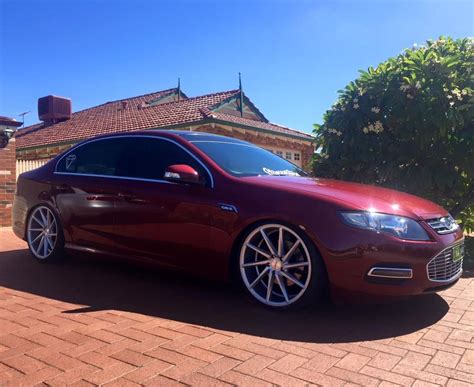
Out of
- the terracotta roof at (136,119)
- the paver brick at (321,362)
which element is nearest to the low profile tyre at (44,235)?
the paver brick at (321,362)

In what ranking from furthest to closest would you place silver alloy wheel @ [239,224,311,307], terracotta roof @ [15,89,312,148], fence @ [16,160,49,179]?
terracotta roof @ [15,89,312,148] < fence @ [16,160,49,179] < silver alloy wheel @ [239,224,311,307]

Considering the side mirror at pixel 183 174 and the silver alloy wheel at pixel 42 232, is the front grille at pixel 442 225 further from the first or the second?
the silver alloy wheel at pixel 42 232

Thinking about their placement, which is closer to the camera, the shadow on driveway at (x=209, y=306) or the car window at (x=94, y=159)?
the shadow on driveway at (x=209, y=306)

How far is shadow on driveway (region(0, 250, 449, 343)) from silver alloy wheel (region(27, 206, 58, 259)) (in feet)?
0.86

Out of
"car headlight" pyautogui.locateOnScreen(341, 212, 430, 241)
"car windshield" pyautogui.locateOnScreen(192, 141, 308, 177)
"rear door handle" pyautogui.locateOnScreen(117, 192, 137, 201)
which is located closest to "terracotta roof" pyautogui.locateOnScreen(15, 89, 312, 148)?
"car windshield" pyautogui.locateOnScreen(192, 141, 308, 177)

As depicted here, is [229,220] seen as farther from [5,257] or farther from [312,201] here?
[5,257]

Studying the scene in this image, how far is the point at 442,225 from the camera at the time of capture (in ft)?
12.3

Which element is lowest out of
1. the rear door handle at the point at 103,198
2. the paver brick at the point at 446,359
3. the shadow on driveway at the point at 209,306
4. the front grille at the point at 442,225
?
the paver brick at the point at 446,359

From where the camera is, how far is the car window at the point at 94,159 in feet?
16.4

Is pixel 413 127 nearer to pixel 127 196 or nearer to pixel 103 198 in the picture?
pixel 127 196

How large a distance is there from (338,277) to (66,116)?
22.8 metres

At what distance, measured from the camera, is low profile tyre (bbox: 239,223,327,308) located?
11.4ft

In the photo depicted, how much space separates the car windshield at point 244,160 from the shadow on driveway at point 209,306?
1.12 meters

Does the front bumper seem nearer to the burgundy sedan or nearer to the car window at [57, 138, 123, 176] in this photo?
the burgundy sedan
